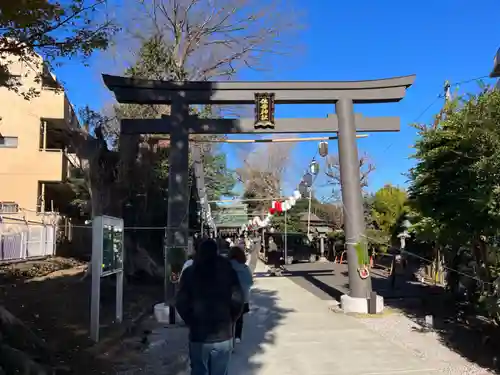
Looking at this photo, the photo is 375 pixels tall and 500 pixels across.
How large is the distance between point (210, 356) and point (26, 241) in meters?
13.9

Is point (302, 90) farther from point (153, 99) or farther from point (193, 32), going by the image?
point (193, 32)

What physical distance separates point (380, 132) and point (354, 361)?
22.1 ft

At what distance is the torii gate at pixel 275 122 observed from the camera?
1079 centimetres

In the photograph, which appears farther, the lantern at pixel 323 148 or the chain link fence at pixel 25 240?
the lantern at pixel 323 148

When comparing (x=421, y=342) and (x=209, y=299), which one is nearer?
(x=209, y=299)

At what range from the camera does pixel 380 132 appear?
1204 centimetres

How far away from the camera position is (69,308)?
9172mm

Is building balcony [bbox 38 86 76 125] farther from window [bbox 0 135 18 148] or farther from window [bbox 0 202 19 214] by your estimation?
window [bbox 0 202 19 214]

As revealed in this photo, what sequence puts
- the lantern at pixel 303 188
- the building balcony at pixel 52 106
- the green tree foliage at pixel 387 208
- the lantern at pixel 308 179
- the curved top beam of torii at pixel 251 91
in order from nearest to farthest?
the curved top beam of torii at pixel 251 91 < the lantern at pixel 308 179 < the lantern at pixel 303 188 < the green tree foliage at pixel 387 208 < the building balcony at pixel 52 106

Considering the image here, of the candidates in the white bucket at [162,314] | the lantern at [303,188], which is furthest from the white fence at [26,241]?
the lantern at [303,188]

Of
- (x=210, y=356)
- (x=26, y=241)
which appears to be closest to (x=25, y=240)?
(x=26, y=241)

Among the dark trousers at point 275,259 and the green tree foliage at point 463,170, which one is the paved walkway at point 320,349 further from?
the dark trousers at point 275,259

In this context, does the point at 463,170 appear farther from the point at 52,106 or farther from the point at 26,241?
the point at 52,106

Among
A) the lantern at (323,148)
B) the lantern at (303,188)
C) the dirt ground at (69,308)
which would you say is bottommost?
the dirt ground at (69,308)
